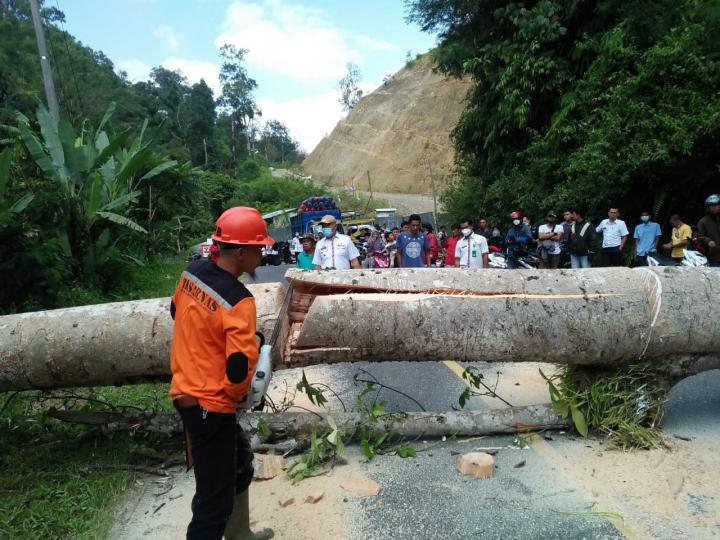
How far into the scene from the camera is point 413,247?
23.0ft

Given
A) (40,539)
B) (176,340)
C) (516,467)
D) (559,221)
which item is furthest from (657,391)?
(559,221)

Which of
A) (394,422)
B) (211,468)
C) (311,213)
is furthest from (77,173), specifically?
(311,213)

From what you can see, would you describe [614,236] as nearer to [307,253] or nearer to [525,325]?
[307,253]

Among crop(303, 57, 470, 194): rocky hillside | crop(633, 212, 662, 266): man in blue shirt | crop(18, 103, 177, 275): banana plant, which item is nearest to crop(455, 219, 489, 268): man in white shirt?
crop(633, 212, 662, 266): man in blue shirt

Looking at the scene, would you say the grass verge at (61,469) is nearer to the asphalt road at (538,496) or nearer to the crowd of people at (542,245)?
the asphalt road at (538,496)

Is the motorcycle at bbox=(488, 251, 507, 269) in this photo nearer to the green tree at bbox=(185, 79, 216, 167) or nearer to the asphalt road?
the asphalt road

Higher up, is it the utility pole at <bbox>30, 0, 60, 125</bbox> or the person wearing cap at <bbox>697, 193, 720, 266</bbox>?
the utility pole at <bbox>30, 0, 60, 125</bbox>

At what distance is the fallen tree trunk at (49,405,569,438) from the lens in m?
3.56

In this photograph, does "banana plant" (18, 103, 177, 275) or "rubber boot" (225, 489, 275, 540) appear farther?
"banana plant" (18, 103, 177, 275)

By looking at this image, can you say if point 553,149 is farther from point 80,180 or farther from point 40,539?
point 40,539

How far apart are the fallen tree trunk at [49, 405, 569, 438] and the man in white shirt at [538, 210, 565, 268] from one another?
23.2 ft

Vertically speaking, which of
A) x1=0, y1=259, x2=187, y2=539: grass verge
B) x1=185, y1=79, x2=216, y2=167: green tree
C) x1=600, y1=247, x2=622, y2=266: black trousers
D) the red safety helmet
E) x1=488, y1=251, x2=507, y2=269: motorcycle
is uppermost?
x1=185, y1=79, x2=216, y2=167: green tree

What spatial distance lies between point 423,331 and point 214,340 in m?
1.54

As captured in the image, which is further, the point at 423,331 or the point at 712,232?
the point at 712,232
